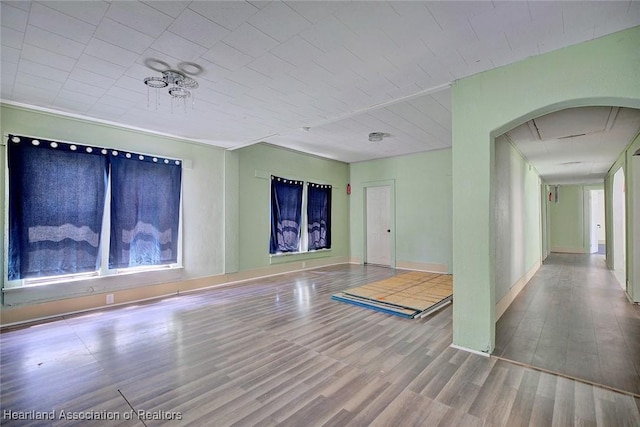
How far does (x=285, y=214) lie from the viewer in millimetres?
6797

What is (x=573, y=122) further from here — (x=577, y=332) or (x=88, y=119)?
(x=88, y=119)

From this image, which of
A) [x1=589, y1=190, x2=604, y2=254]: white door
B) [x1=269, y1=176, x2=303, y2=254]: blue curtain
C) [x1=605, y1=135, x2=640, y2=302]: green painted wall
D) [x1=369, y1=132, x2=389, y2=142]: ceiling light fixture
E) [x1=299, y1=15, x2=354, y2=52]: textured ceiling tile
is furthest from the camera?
[x1=589, y1=190, x2=604, y2=254]: white door

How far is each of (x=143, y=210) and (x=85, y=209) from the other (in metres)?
0.75

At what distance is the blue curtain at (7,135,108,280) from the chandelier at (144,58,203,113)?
1.91 metres

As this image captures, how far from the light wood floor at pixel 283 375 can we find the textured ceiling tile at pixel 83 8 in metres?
2.69

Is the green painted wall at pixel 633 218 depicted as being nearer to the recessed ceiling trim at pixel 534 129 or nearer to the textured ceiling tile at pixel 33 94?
the recessed ceiling trim at pixel 534 129

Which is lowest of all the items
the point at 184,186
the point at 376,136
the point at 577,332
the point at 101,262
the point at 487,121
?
the point at 577,332

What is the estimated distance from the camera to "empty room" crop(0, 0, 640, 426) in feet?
6.57

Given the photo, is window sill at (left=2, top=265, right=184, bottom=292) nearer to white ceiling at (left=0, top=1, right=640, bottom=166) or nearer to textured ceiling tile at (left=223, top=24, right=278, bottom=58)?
white ceiling at (left=0, top=1, right=640, bottom=166)

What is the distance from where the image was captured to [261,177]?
6355 millimetres

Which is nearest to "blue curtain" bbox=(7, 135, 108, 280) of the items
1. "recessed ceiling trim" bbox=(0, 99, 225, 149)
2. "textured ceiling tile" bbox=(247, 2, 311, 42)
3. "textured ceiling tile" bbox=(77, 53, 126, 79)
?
"recessed ceiling trim" bbox=(0, 99, 225, 149)

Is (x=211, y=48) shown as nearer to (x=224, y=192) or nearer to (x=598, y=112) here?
(x=224, y=192)

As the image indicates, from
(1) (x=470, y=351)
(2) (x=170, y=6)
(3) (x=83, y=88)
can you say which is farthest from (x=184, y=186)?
(1) (x=470, y=351)

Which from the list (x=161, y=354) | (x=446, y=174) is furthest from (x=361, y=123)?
(x=161, y=354)
